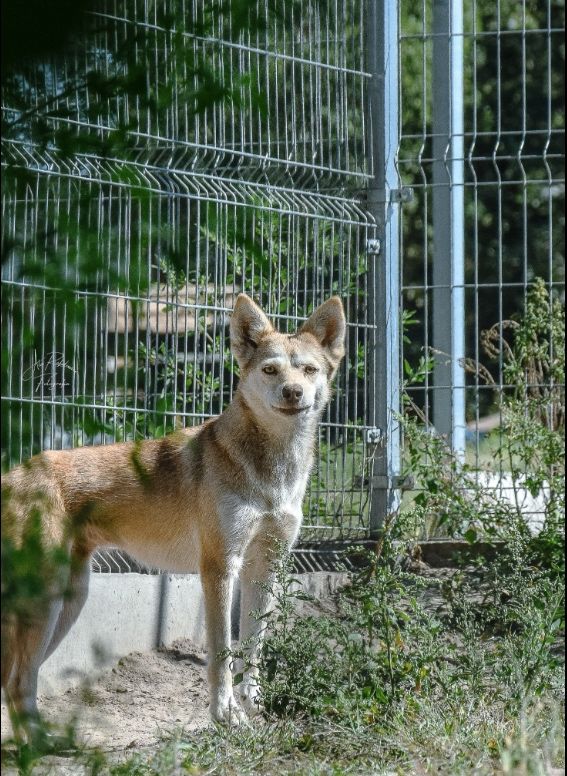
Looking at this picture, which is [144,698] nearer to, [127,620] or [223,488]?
[127,620]

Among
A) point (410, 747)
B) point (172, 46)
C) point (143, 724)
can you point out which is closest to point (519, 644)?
point (410, 747)

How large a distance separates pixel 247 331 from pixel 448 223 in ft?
7.64

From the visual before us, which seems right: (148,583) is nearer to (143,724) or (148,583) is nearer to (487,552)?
(143,724)

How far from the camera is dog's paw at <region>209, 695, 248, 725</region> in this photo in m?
4.82

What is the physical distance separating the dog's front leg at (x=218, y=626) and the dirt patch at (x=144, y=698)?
0.24m

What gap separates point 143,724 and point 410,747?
1.74m

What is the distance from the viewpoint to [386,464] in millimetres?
7531

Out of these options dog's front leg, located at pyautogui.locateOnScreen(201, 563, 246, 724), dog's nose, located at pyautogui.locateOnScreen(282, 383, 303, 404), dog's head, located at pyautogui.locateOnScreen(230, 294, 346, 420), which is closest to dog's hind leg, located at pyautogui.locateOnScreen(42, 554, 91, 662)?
dog's front leg, located at pyautogui.locateOnScreen(201, 563, 246, 724)

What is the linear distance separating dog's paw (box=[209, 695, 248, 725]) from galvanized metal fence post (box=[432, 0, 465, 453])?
9.27 feet

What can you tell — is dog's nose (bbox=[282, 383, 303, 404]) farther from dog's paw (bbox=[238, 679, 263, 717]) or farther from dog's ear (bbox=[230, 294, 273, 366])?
dog's paw (bbox=[238, 679, 263, 717])

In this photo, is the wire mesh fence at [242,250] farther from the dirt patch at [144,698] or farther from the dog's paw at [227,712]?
the dog's paw at [227,712]

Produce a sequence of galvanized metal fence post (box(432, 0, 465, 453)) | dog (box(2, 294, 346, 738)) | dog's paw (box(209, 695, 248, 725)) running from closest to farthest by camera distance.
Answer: dog's paw (box(209, 695, 248, 725))
dog (box(2, 294, 346, 738))
galvanized metal fence post (box(432, 0, 465, 453))

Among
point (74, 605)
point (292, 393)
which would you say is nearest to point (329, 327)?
point (292, 393)

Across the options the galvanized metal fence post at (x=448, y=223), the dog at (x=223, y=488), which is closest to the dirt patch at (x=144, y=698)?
the dog at (x=223, y=488)
